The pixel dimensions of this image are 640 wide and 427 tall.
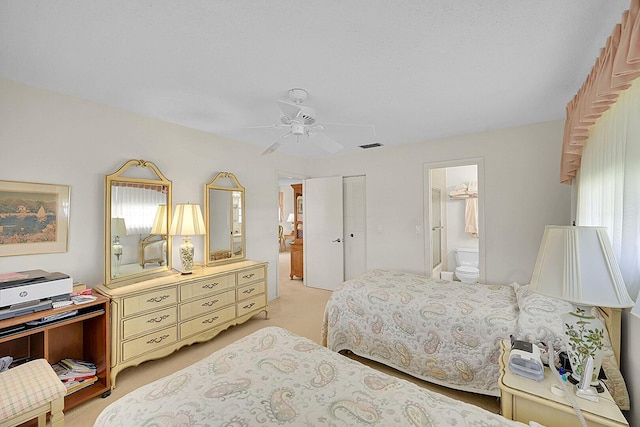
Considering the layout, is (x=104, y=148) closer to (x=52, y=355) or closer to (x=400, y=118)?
(x=52, y=355)

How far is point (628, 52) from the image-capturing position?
3.55ft

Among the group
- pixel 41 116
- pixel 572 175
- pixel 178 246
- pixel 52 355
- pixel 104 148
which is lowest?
pixel 52 355

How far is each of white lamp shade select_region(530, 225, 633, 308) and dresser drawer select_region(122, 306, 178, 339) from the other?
9.06ft

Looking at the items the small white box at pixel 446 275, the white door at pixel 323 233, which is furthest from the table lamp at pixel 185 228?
the small white box at pixel 446 275

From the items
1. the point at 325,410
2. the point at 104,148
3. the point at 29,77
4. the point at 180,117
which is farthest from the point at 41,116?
the point at 325,410

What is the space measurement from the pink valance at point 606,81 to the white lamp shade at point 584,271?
69 cm

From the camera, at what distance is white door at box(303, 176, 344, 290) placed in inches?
183

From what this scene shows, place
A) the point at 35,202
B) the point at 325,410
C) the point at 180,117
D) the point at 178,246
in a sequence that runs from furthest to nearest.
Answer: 1. the point at 178,246
2. the point at 180,117
3. the point at 35,202
4. the point at 325,410

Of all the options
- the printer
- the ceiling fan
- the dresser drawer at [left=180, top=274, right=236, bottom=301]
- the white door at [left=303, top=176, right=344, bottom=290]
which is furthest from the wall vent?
the printer

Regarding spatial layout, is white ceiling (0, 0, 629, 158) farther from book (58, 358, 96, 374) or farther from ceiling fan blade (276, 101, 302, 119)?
book (58, 358, 96, 374)

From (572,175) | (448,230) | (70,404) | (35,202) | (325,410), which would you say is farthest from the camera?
(448,230)

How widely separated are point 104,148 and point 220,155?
1.24m

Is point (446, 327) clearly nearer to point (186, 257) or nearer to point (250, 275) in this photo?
point (250, 275)

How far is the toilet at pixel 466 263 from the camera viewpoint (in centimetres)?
448
